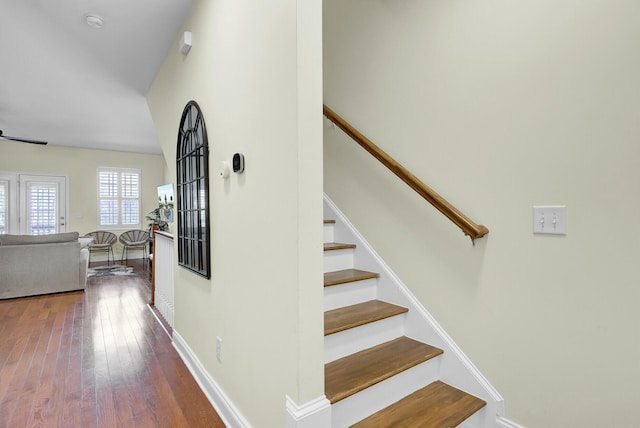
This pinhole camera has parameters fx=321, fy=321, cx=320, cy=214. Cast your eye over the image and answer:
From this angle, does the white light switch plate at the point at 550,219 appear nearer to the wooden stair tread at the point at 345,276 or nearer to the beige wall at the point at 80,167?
the wooden stair tread at the point at 345,276

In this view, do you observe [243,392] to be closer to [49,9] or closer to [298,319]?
[298,319]

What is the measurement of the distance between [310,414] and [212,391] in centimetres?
101

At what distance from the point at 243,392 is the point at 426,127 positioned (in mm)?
1745

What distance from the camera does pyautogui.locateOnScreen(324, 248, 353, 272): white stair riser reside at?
221 centimetres

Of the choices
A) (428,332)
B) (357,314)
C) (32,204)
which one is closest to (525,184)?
(428,332)

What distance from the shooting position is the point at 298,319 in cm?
119

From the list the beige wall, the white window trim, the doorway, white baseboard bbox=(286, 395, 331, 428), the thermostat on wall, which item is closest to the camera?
white baseboard bbox=(286, 395, 331, 428)

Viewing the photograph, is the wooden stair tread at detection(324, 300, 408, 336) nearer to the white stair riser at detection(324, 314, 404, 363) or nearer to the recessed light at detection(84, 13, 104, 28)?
the white stair riser at detection(324, 314, 404, 363)

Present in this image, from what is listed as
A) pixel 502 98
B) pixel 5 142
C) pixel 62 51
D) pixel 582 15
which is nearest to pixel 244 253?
pixel 502 98

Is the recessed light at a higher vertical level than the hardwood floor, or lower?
higher

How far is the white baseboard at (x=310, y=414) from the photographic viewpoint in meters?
1.18

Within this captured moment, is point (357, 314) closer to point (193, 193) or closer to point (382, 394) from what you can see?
point (382, 394)

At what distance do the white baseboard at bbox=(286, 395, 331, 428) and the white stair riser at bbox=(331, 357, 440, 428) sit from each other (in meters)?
0.13

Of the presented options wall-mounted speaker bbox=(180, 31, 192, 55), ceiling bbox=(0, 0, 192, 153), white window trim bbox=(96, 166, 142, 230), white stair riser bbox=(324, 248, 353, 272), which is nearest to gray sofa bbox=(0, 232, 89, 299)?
ceiling bbox=(0, 0, 192, 153)
